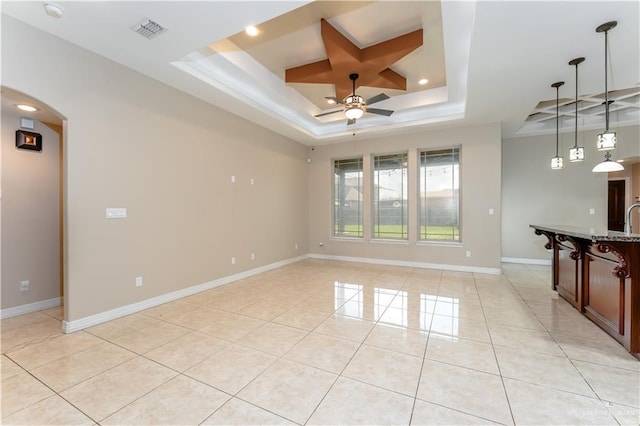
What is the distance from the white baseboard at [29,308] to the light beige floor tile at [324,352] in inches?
151

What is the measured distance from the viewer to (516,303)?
3865mm

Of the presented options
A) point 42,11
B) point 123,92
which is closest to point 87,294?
point 123,92

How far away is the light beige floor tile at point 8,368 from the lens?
2.20 meters

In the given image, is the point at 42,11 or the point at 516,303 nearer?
the point at 42,11

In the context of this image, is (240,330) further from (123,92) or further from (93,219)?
(123,92)

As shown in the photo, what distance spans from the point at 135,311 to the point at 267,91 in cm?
413

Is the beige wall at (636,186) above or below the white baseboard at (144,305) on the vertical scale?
above

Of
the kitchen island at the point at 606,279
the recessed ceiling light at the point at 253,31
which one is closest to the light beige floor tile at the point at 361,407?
the kitchen island at the point at 606,279

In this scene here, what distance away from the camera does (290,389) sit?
2.04 meters

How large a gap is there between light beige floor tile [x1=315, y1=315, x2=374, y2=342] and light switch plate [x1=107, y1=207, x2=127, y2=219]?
9.59 feet

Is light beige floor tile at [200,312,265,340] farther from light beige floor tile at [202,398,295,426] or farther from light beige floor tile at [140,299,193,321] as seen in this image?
light beige floor tile at [202,398,295,426]

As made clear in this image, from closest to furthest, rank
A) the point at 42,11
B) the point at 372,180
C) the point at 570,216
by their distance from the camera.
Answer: the point at 42,11 < the point at 570,216 < the point at 372,180

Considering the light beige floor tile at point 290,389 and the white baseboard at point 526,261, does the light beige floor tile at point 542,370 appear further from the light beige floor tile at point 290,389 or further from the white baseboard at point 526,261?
the white baseboard at point 526,261

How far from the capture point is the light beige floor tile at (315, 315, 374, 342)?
291cm
